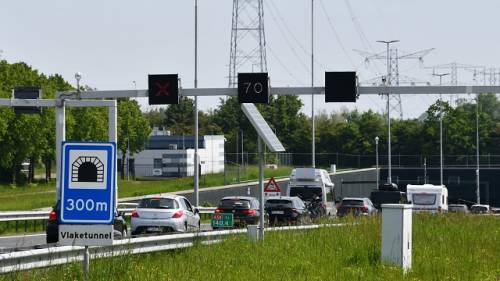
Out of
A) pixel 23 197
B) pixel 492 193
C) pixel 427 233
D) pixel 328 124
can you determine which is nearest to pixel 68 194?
pixel 427 233

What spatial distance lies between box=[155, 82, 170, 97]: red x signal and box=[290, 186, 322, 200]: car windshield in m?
20.5

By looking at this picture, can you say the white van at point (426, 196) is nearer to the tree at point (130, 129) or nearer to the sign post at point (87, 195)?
the sign post at point (87, 195)

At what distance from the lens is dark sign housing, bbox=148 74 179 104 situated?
36.4 m

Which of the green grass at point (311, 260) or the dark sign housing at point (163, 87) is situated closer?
the green grass at point (311, 260)

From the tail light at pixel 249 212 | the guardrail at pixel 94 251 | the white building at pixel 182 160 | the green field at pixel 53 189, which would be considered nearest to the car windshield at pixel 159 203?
the tail light at pixel 249 212

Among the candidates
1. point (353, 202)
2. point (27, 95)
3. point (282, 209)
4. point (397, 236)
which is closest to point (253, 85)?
point (27, 95)

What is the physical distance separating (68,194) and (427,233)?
1521 cm

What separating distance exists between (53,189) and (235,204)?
39.4 meters

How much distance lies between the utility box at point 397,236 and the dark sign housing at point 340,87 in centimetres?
1653

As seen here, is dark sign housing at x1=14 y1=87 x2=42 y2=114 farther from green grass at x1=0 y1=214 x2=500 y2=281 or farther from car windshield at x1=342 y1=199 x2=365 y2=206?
car windshield at x1=342 y1=199 x2=365 y2=206

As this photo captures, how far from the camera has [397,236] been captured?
18.6 meters

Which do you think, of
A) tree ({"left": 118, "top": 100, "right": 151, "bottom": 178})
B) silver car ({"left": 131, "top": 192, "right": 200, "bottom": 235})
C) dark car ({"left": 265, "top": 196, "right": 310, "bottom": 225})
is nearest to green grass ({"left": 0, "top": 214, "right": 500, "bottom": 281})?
silver car ({"left": 131, "top": 192, "right": 200, "bottom": 235})

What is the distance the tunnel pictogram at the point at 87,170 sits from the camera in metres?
11.8

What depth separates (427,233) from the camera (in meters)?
25.6
